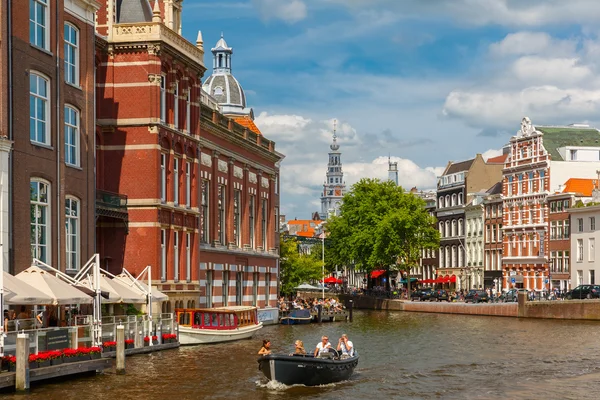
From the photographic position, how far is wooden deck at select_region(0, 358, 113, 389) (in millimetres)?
38125

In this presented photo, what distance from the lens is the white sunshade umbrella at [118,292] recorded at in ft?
174

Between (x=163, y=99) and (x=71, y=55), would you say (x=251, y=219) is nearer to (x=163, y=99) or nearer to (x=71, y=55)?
(x=163, y=99)

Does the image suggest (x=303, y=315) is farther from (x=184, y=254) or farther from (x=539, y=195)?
(x=539, y=195)

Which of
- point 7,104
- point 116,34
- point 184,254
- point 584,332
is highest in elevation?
point 116,34

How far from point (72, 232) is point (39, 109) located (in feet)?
23.5

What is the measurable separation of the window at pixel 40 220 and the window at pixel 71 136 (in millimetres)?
3389

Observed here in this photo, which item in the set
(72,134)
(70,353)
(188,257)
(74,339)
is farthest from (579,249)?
(70,353)

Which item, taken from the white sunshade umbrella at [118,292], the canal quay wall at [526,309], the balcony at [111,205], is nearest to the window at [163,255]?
the balcony at [111,205]

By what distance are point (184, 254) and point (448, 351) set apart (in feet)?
60.0

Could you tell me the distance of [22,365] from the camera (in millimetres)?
38344

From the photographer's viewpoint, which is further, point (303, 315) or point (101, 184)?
point (303, 315)

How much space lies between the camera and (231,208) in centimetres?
8662

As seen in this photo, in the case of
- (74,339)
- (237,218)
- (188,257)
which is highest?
(237,218)

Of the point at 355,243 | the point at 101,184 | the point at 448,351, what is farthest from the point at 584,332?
the point at 355,243
